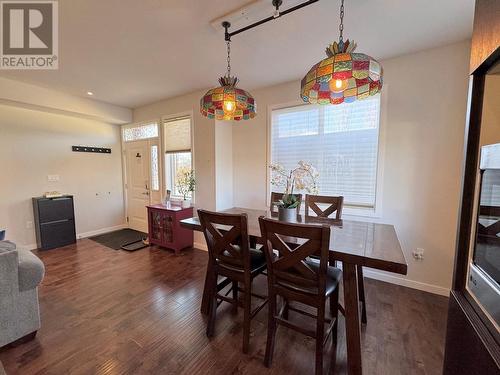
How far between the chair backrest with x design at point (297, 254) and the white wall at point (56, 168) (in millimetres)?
4362

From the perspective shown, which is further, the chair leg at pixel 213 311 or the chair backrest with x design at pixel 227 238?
the chair leg at pixel 213 311

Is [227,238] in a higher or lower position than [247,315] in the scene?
higher

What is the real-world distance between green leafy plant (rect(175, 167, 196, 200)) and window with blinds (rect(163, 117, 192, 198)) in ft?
0.19

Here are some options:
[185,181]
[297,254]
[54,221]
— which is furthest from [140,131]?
[297,254]

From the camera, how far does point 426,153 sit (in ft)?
7.74

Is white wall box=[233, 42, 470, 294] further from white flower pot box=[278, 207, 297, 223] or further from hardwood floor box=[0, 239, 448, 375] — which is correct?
white flower pot box=[278, 207, 297, 223]

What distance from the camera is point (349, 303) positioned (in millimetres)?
1416

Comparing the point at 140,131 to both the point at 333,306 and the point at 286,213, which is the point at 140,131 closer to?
the point at 286,213

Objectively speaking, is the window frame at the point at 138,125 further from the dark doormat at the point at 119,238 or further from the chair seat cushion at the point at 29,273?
the chair seat cushion at the point at 29,273

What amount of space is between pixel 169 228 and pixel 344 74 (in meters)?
3.30

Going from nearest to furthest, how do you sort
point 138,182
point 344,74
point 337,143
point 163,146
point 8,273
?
point 344,74
point 8,273
point 337,143
point 163,146
point 138,182

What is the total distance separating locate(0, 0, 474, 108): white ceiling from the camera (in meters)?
1.74

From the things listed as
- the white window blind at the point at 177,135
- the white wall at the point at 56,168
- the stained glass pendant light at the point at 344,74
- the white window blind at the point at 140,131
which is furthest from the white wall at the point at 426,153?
the white wall at the point at 56,168

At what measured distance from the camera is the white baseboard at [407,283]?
2361mm
